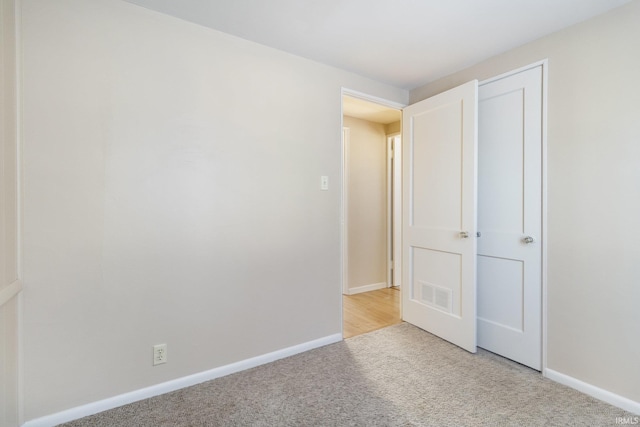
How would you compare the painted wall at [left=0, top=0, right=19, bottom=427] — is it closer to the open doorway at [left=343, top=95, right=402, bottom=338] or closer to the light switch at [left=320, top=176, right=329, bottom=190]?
the light switch at [left=320, top=176, right=329, bottom=190]

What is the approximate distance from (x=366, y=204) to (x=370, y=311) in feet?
4.75

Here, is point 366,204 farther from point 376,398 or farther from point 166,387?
point 166,387

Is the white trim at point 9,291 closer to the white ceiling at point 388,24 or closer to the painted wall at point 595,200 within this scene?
the white ceiling at point 388,24

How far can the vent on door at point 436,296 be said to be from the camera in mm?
2442

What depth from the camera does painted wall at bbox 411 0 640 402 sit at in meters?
1.62

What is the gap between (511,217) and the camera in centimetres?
215

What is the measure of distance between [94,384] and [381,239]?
3341 millimetres

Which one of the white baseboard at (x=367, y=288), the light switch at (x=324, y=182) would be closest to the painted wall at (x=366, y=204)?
the white baseboard at (x=367, y=288)

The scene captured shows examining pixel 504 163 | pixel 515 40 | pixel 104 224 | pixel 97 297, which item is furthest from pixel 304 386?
pixel 515 40

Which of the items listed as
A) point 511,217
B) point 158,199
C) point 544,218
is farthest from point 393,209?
point 158,199

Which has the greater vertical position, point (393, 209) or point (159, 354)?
point (393, 209)

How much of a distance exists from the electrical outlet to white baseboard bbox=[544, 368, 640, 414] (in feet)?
8.00

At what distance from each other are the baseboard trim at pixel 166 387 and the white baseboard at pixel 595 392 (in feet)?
5.05

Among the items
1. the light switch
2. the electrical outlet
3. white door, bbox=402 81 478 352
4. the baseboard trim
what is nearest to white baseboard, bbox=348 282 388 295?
white door, bbox=402 81 478 352
